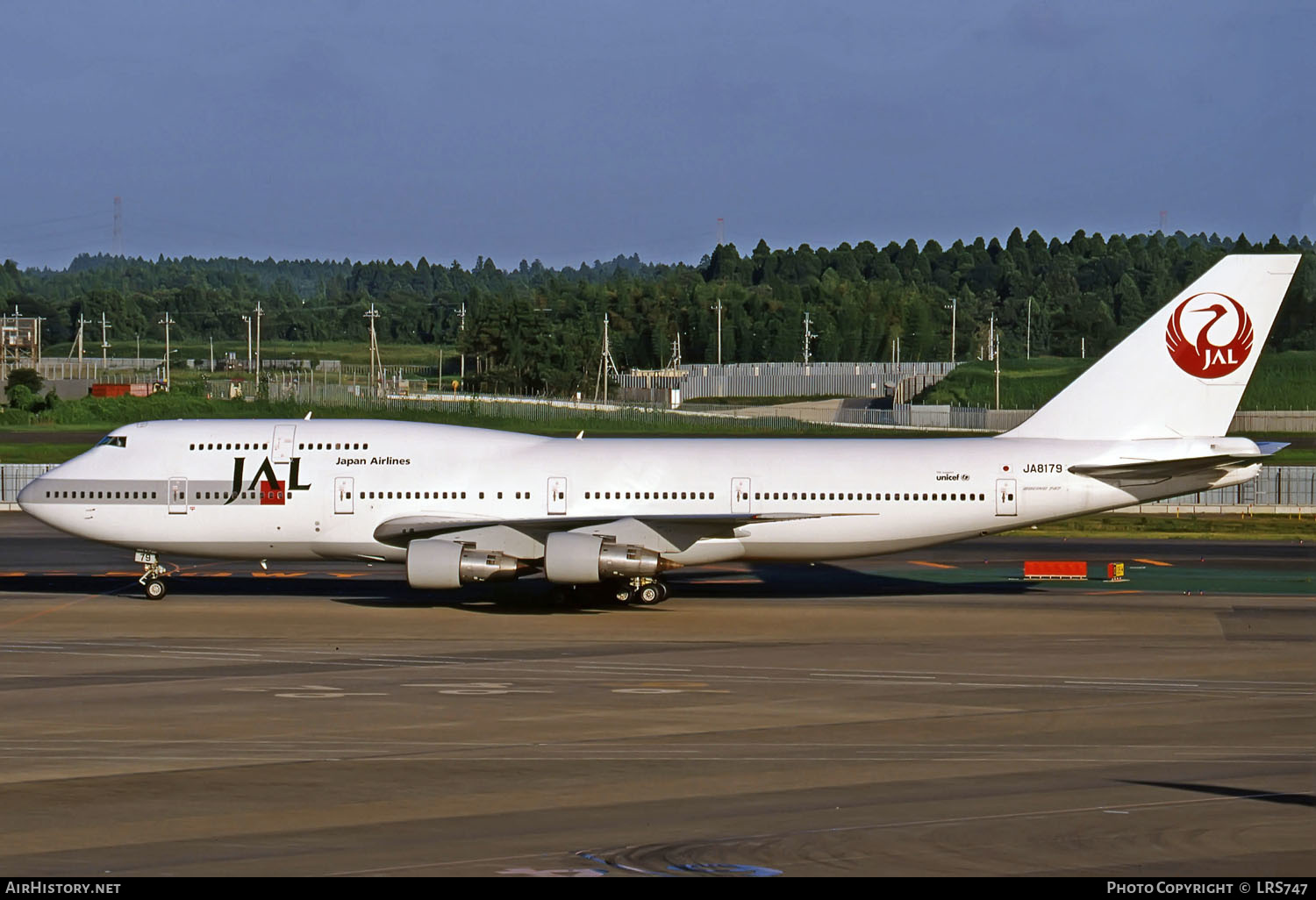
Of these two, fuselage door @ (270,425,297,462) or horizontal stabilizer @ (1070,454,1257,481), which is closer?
horizontal stabilizer @ (1070,454,1257,481)

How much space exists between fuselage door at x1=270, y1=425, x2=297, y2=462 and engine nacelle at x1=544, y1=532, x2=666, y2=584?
7867 millimetres

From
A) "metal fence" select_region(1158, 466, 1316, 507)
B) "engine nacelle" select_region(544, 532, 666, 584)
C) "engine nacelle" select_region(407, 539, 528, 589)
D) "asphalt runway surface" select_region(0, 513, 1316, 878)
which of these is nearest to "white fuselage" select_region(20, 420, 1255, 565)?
"engine nacelle" select_region(407, 539, 528, 589)

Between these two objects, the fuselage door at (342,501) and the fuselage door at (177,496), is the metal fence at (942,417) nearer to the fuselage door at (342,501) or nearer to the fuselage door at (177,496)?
the fuselage door at (342,501)

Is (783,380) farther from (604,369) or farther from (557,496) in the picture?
(557,496)

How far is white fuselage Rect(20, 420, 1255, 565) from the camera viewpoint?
1532 inches

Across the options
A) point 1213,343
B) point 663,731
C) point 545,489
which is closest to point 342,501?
point 545,489

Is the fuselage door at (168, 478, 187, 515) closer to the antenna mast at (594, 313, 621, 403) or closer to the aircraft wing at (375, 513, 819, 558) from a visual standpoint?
the aircraft wing at (375, 513, 819, 558)

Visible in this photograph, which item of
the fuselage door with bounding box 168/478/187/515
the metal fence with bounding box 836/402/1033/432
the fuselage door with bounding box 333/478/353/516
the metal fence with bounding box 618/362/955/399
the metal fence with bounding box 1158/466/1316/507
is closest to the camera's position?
the fuselage door with bounding box 333/478/353/516

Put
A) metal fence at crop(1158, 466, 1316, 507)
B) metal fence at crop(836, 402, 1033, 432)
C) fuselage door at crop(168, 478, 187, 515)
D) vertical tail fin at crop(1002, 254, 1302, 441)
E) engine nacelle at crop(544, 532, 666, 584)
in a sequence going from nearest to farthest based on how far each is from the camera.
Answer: engine nacelle at crop(544, 532, 666, 584) → vertical tail fin at crop(1002, 254, 1302, 441) → fuselage door at crop(168, 478, 187, 515) → metal fence at crop(1158, 466, 1316, 507) → metal fence at crop(836, 402, 1033, 432)

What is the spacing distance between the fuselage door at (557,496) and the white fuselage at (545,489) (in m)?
0.03

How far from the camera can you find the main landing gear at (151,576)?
3988 cm

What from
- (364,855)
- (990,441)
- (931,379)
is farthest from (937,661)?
(931,379)

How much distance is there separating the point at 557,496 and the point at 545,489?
38 cm

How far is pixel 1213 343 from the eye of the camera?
39.0 meters
